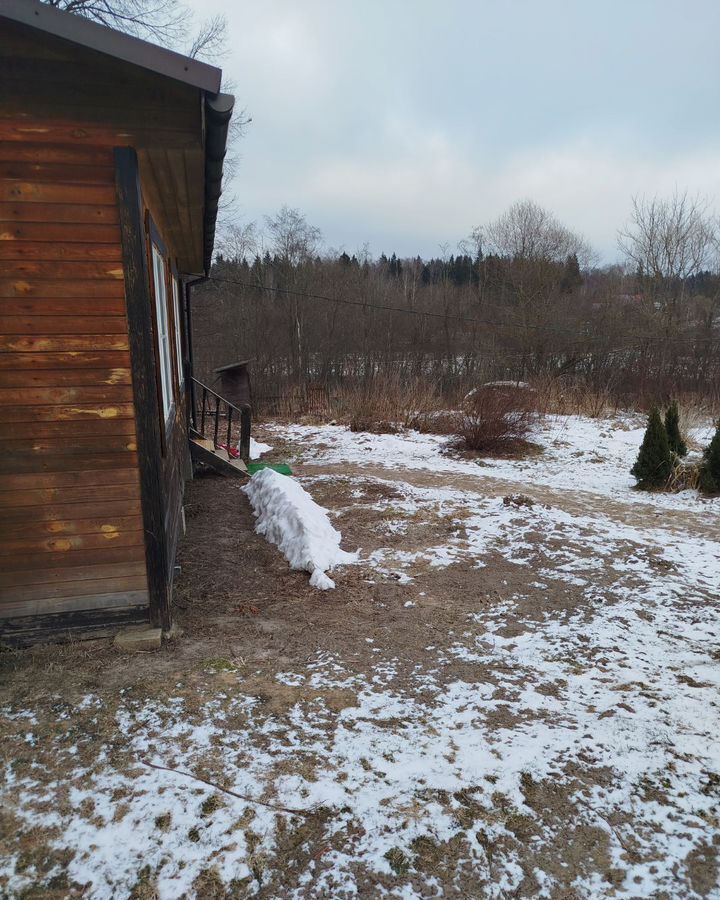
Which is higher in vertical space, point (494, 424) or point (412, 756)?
point (494, 424)

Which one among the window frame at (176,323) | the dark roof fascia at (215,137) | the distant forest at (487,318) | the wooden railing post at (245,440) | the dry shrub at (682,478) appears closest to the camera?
the dark roof fascia at (215,137)

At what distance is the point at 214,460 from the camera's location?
817 centimetres

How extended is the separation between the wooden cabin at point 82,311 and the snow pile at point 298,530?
5.30ft

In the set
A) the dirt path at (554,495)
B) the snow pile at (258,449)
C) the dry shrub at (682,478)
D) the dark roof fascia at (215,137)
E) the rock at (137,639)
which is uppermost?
the dark roof fascia at (215,137)

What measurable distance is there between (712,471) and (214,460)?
7.08 m

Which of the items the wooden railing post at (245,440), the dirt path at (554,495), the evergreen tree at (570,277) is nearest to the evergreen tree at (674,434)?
the dirt path at (554,495)

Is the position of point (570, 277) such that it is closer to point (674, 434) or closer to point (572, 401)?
point (572, 401)

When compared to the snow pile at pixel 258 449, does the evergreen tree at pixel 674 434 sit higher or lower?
higher

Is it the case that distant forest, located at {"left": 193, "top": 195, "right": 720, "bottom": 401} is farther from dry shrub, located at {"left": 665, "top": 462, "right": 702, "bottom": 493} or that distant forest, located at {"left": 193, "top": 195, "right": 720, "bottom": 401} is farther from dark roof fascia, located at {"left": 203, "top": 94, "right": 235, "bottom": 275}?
dark roof fascia, located at {"left": 203, "top": 94, "right": 235, "bottom": 275}

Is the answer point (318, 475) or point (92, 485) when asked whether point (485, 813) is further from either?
point (318, 475)

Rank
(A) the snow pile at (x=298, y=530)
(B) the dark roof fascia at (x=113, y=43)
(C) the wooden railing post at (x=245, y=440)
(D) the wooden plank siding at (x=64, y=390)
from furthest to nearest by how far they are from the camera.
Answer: (C) the wooden railing post at (x=245, y=440), (A) the snow pile at (x=298, y=530), (D) the wooden plank siding at (x=64, y=390), (B) the dark roof fascia at (x=113, y=43)

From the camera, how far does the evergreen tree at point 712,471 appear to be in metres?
7.73

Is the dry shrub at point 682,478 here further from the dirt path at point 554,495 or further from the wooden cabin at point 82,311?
the wooden cabin at point 82,311

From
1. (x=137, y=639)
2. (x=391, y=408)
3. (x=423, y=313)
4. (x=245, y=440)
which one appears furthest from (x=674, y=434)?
(x=423, y=313)
